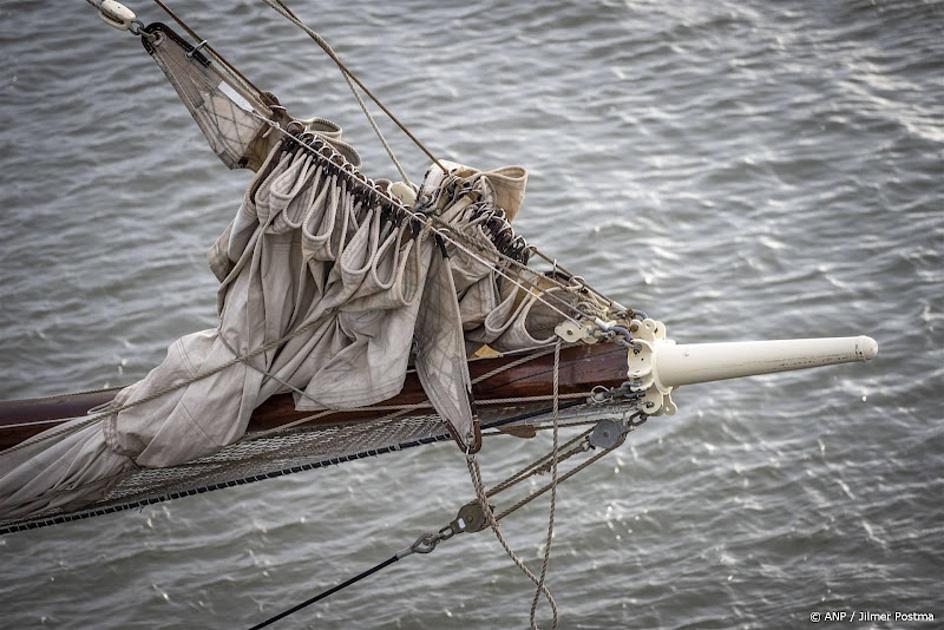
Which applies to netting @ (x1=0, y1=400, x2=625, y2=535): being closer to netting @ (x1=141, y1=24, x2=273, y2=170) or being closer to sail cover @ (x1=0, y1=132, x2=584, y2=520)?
sail cover @ (x1=0, y1=132, x2=584, y2=520)

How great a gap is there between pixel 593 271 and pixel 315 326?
5.29 m

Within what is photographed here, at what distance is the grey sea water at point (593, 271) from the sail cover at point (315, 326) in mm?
2872

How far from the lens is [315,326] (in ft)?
15.7

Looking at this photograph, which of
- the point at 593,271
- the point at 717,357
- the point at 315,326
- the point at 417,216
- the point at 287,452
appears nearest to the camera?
the point at 717,357

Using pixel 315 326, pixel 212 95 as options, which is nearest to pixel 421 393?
pixel 315 326

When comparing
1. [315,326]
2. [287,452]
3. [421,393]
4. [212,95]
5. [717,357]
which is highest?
[212,95]

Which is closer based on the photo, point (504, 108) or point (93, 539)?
point (93, 539)

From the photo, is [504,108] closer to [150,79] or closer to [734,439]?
[150,79]

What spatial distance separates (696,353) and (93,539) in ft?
16.2

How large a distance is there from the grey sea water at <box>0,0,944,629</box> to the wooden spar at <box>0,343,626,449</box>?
2793 mm

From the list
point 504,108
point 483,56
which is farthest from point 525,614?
point 483,56

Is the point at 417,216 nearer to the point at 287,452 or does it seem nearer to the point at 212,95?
the point at 212,95

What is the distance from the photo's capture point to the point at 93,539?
314 inches

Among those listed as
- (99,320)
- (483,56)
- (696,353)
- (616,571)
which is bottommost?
(616,571)
